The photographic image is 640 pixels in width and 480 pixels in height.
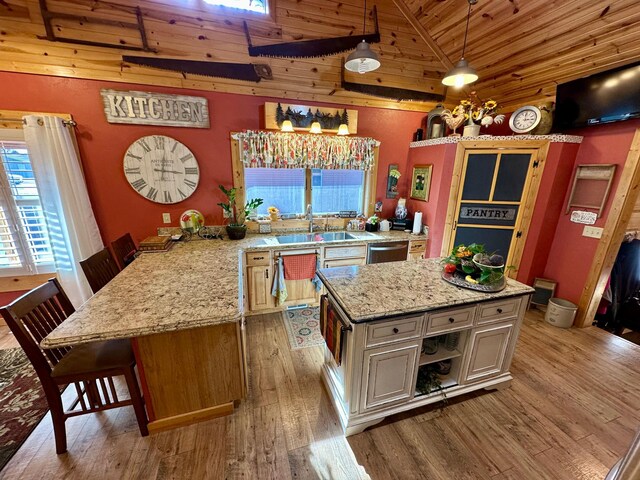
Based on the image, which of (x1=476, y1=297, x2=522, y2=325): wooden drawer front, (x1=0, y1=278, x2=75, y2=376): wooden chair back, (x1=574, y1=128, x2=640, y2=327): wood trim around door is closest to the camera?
(x1=0, y1=278, x2=75, y2=376): wooden chair back

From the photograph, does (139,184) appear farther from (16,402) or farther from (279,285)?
(16,402)

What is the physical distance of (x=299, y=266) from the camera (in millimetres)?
3023

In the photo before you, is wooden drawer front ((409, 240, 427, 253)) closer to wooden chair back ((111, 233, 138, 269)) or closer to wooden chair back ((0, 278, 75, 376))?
wooden chair back ((111, 233, 138, 269))

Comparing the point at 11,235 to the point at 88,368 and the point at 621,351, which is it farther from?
the point at 621,351

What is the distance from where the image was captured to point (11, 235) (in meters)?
2.62

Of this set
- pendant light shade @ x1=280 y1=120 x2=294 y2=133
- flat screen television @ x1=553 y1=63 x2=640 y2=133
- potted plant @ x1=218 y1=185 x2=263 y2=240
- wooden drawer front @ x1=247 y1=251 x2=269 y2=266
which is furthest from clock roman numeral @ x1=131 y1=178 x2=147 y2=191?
flat screen television @ x1=553 y1=63 x2=640 y2=133

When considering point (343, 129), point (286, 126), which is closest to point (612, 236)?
point (343, 129)

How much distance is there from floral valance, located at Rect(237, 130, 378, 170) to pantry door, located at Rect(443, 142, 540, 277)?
4.27ft

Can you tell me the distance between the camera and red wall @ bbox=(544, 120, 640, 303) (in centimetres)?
262

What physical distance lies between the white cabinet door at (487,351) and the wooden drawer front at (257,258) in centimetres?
206

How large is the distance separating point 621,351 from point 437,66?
390 centimetres

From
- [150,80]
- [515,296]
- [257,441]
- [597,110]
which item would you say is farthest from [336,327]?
[597,110]

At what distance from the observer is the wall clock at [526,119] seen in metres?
2.88

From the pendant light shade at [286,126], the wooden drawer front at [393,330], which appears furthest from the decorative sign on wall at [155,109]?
the wooden drawer front at [393,330]
